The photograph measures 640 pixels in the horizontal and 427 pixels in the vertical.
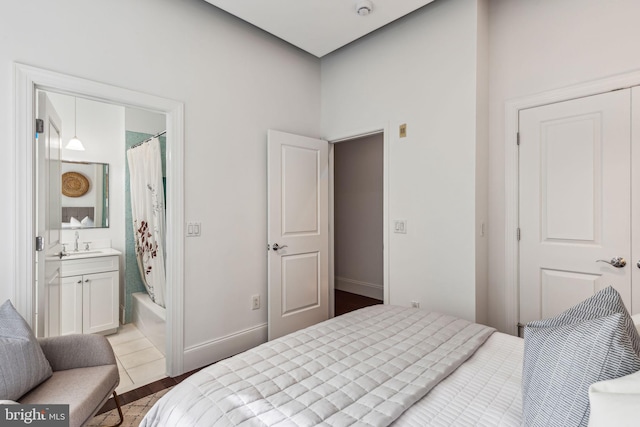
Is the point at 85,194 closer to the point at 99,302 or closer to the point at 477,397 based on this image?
the point at 99,302

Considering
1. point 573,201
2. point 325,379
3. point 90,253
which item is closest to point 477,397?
point 325,379

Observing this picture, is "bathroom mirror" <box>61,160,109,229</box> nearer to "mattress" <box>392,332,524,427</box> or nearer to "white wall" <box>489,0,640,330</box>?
"mattress" <box>392,332,524,427</box>

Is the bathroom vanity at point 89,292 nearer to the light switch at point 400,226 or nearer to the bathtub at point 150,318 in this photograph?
the bathtub at point 150,318

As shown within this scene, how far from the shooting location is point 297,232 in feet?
10.5

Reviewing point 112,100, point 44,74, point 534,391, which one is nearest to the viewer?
point 534,391

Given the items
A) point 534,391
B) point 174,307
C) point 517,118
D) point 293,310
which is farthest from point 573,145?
point 174,307

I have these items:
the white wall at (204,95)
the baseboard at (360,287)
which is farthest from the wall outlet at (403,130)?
the baseboard at (360,287)

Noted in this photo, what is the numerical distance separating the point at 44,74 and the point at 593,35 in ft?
11.5

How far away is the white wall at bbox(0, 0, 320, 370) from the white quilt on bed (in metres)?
1.36

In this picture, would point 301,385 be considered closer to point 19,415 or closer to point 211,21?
point 19,415

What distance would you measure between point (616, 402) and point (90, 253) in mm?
3952

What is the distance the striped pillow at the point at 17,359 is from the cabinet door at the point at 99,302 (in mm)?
1810

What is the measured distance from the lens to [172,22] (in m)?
2.42

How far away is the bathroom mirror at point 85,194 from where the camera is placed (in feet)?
11.3
